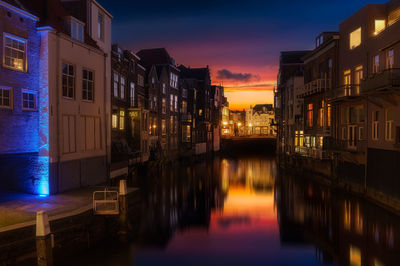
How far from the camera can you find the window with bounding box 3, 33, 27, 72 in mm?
14859

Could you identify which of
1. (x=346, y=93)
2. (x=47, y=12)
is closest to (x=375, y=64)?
(x=346, y=93)

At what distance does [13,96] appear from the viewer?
49.7 ft

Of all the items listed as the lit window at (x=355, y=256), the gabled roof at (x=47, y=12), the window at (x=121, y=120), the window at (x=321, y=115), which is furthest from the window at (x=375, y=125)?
the window at (x=121, y=120)

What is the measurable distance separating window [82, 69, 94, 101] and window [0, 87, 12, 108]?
484cm

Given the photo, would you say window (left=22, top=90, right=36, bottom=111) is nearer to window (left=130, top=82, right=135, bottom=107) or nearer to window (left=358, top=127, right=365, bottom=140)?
window (left=130, top=82, right=135, bottom=107)

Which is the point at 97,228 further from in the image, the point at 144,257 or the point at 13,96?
the point at 13,96

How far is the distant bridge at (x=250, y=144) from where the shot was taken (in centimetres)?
8075

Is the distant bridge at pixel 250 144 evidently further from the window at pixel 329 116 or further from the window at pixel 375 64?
the window at pixel 375 64

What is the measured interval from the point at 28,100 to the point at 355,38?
2338 centimetres

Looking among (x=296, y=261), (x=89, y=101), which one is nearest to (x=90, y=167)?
(x=89, y=101)

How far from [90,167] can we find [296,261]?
13465mm

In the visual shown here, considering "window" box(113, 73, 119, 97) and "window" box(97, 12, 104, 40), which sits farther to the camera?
"window" box(113, 73, 119, 97)

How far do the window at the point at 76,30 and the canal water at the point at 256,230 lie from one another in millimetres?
12077

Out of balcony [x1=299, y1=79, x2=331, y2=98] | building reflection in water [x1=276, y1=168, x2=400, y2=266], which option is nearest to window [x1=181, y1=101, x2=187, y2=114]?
balcony [x1=299, y1=79, x2=331, y2=98]
